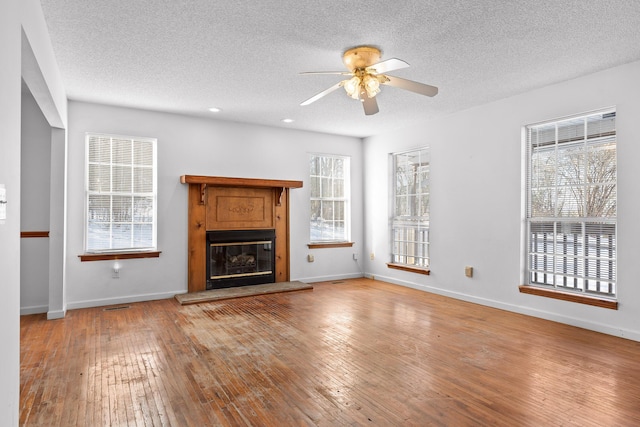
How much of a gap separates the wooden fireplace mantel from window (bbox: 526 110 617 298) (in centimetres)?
351

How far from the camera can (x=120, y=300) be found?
5234 millimetres

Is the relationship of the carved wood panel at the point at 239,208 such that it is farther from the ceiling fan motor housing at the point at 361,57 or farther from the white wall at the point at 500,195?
the ceiling fan motor housing at the point at 361,57

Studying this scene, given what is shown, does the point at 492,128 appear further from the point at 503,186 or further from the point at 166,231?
the point at 166,231

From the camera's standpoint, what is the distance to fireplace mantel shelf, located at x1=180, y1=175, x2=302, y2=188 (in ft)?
18.1

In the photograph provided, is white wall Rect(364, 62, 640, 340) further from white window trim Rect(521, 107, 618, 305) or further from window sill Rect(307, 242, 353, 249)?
window sill Rect(307, 242, 353, 249)

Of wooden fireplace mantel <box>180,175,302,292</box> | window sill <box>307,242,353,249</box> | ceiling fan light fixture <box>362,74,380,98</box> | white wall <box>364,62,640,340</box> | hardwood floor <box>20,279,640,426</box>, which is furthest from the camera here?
window sill <box>307,242,353,249</box>

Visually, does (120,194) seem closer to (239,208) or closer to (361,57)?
(239,208)

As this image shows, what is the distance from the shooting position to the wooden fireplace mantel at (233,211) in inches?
226

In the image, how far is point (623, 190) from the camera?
3807mm

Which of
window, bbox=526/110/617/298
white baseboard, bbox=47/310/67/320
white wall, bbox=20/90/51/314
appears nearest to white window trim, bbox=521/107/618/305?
window, bbox=526/110/617/298

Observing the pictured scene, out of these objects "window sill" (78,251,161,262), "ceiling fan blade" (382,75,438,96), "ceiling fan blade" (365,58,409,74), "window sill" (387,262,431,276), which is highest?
"ceiling fan blade" (365,58,409,74)

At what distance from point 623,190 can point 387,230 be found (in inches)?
142

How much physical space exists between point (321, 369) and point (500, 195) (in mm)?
3376

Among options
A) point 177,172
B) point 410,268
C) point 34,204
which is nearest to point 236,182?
point 177,172
